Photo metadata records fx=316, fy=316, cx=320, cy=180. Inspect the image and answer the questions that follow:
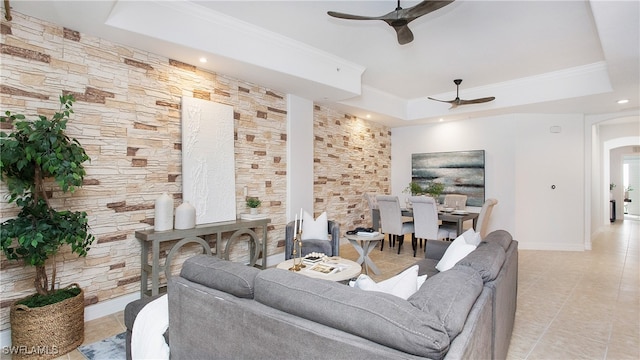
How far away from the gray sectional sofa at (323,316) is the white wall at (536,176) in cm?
500

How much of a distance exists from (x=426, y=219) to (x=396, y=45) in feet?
8.58

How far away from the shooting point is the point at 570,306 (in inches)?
128

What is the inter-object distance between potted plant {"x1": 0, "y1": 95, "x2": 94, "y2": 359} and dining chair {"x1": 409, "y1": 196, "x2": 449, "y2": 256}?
422cm

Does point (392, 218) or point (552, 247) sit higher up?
point (392, 218)

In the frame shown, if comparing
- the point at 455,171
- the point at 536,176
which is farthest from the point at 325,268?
the point at 536,176

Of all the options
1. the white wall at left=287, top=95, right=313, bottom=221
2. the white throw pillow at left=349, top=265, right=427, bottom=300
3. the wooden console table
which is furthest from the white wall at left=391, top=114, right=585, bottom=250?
the white throw pillow at left=349, top=265, right=427, bottom=300

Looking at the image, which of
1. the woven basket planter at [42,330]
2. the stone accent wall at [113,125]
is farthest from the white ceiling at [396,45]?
the woven basket planter at [42,330]

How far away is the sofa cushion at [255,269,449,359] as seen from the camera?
1.04 meters

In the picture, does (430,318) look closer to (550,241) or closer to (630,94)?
(630,94)

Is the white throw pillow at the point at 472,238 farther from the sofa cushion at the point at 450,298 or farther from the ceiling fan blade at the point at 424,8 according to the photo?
the ceiling fan blade at the point at 424,8

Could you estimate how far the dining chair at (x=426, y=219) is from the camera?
488cm

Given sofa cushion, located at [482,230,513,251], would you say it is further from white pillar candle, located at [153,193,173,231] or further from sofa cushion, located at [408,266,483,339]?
white pillar candle, located at [153,193,173,231]

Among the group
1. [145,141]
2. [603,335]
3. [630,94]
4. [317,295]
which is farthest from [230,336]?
[630,94]

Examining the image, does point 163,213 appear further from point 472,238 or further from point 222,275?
point 472,238
